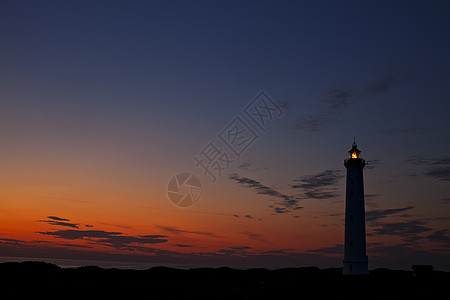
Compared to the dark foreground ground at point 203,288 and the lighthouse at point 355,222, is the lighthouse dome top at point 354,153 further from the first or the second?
the dark foreground ground at point 203,288

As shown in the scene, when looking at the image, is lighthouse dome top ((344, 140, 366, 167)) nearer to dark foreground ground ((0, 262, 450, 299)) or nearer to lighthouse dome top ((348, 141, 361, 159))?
lighthouse dome top ((348, 141, 361, 159))

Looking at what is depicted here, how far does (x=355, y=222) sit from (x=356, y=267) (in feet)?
17.0

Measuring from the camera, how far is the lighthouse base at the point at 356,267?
47844mm

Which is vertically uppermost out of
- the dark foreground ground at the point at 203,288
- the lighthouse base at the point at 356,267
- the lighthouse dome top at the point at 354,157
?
the lighthouse dome top at the point at 354,157

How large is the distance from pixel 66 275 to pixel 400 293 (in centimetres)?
3637

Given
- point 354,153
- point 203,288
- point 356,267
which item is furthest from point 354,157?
point 203,288

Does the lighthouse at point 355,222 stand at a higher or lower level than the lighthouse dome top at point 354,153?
lower

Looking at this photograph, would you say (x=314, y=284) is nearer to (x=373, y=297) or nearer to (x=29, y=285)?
(x=373, y=297)

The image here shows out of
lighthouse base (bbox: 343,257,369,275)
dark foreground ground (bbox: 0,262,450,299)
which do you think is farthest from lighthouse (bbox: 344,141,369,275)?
dark foreground ground (bbox: 0,262,450,299)

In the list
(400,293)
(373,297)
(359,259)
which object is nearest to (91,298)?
(373,297)

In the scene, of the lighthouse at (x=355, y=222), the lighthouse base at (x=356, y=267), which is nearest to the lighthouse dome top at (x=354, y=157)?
the lighthouse at (x=355, y=222)

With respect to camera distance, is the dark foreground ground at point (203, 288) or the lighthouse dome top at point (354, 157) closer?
the dark foreground ground at point (203, 288)

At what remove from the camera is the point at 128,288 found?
135 feet

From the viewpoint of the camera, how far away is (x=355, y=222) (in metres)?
48.8
